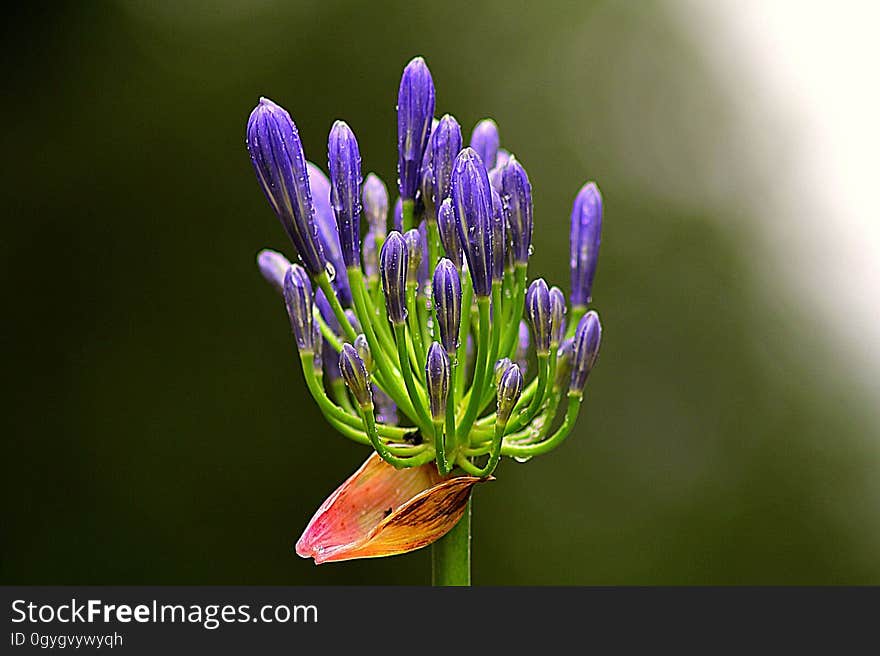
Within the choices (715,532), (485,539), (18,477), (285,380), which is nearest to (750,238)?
(715,532)

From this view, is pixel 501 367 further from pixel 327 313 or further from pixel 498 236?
pixel 327 313

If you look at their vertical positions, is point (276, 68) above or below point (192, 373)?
above

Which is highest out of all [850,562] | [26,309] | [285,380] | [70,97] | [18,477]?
[70,97]

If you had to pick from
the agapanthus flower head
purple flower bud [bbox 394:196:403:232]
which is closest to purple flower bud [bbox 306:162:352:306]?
the agapanthus flower head

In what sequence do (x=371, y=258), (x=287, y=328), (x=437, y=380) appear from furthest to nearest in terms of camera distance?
(x=287, y=328), (x=371, y=258), (x=437, y=380)

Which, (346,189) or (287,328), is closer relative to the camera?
(346,189)

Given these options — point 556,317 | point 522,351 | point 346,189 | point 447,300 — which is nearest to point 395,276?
point 447,300

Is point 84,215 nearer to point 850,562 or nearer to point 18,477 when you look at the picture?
point 18,477
